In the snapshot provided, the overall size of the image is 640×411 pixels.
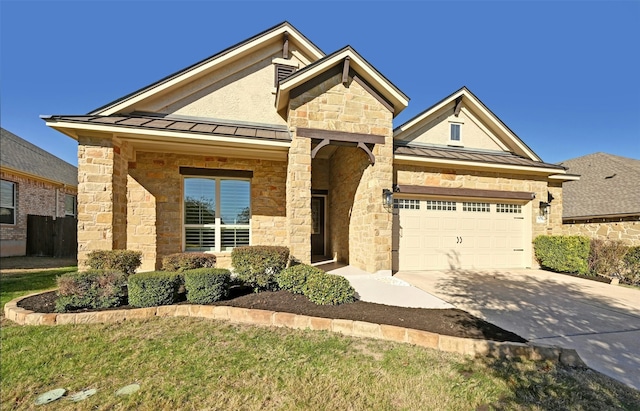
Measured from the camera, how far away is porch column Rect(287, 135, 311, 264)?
6926 millimetres

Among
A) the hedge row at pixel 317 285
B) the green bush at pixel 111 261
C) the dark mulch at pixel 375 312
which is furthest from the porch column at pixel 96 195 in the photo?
the hedge row at pixel 317 285

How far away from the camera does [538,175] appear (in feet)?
31.1

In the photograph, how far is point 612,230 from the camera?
1178cm

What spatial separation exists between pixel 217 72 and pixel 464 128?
890 cm

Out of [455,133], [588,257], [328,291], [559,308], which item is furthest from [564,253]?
[328,291]

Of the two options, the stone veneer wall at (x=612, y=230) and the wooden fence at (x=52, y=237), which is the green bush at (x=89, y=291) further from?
the stone veneer wall at (x=612, y=230)

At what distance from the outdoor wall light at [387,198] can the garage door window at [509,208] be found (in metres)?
4.62

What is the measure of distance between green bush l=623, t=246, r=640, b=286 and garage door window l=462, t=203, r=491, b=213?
364cm

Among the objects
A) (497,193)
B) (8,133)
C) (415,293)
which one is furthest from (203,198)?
(8,133)

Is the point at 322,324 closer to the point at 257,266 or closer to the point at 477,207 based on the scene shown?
the point at 257,266

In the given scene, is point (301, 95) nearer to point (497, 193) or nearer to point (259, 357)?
point (259, 357)

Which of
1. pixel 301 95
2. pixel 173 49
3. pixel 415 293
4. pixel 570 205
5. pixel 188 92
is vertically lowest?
pixel 415 293

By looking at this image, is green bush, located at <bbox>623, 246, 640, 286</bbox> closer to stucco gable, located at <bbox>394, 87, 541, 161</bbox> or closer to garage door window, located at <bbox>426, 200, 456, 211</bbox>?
stucco gable, located at <bbox>394, 87, 541, 161</bbox>

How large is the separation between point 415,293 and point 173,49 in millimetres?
12213
